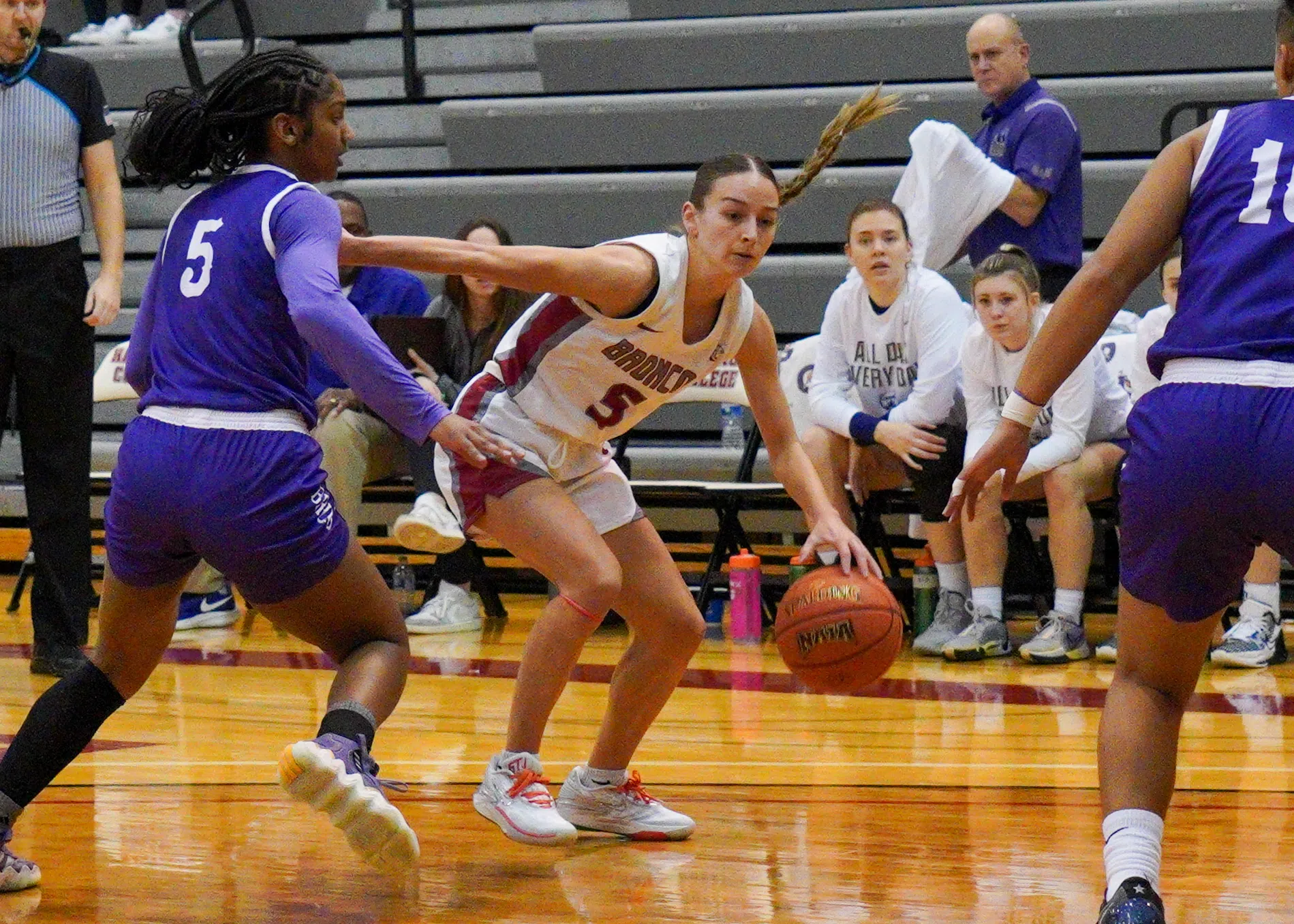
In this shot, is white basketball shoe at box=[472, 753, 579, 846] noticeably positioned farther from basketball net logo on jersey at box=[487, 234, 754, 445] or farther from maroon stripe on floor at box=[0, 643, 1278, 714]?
maroon stripe on floor at box=[0, 643, 1278, 714]

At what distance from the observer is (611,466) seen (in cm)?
381

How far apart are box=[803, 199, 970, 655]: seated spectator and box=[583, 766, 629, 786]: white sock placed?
261 centimetres

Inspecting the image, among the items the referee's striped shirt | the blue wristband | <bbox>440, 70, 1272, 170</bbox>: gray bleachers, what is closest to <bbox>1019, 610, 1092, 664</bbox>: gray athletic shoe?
the blue wristband

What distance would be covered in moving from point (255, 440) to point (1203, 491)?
156 cm

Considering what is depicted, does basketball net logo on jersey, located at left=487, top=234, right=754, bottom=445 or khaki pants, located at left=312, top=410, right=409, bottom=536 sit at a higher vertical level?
basketball net logo on jersey, located at left=487, top=234, right=754, bottom=445

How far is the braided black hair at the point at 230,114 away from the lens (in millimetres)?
3150

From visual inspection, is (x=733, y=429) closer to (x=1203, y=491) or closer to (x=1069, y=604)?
(x=1069, y=604)

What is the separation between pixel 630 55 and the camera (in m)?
8.95

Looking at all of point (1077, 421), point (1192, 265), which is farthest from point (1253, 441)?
point (1077, 421)

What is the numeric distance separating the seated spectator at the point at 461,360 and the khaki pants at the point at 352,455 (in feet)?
0.42

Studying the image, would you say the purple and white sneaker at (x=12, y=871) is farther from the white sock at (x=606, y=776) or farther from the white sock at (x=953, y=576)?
the white sock at (x=953, y=576)

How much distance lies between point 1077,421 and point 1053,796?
234 centimetres

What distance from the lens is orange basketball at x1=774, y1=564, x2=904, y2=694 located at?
3.66 m

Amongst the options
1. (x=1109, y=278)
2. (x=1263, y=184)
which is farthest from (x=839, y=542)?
(x=1263, y=184)
